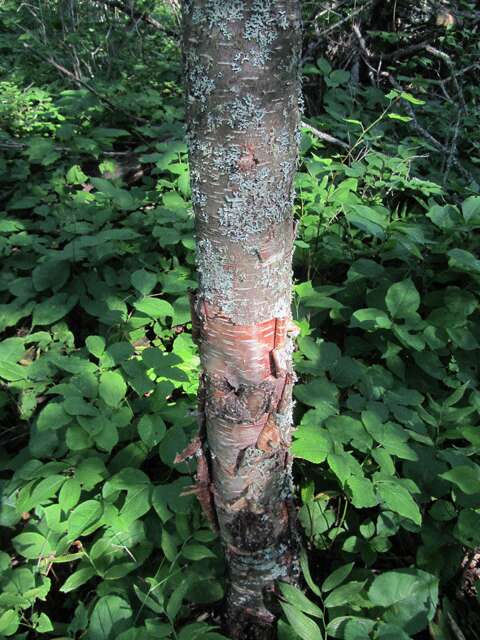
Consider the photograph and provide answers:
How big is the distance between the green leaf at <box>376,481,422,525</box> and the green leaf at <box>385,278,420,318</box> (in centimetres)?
68

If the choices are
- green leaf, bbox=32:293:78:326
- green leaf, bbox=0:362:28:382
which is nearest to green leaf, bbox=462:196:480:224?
green leaf, bbox=32:293:78:326

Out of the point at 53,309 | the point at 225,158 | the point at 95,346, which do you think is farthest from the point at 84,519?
the point at 225,158

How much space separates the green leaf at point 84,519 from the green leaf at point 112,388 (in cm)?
31

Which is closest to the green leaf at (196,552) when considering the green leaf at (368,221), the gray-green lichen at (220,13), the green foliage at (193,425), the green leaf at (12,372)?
the green foliage at (193,425)

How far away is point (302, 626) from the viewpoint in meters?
1.22

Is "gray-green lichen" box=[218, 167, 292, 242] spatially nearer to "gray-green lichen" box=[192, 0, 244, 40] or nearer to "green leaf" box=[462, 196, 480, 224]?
"gray-green lichen" box=[192, 0, 244, 40]

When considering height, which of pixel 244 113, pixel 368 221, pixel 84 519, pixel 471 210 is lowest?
pixel 84 519

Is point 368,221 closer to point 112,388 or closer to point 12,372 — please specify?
point 112,388

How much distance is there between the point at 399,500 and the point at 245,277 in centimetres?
77

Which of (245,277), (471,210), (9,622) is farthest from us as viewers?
(471,210)

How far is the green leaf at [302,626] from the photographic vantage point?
1.21 meters

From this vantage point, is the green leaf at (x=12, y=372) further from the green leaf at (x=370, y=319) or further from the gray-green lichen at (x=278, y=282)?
the green leaf at (x=370, y=319)

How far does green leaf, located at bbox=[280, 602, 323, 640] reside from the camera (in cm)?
121

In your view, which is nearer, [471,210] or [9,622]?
[9,622]
